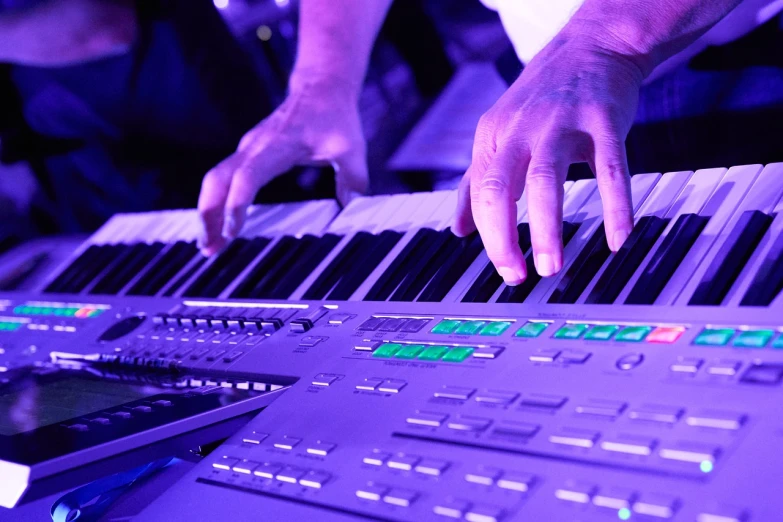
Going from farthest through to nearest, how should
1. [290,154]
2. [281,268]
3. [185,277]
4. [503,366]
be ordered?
1. [290,154]
2. [185,277]
3. [281,268]
4. [503,366]

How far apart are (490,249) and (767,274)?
0.25 m

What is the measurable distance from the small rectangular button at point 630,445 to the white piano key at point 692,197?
0.86ft

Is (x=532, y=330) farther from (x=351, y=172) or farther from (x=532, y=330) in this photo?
(x=351, y=172)

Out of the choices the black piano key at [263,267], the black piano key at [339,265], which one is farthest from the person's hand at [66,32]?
the black piano key at [339,265]

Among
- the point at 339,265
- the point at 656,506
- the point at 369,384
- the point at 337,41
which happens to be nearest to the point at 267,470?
the point at 369,384

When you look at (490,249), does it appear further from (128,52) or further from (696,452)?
(128,52)

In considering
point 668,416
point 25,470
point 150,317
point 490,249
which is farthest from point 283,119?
point 668,416

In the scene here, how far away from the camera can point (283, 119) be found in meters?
1.50

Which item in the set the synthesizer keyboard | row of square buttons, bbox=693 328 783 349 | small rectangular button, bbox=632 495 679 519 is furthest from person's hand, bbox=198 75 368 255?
small rectangular button, bbox=632 495 679 519

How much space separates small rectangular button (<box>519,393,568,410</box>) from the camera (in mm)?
579

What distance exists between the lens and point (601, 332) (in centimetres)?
65

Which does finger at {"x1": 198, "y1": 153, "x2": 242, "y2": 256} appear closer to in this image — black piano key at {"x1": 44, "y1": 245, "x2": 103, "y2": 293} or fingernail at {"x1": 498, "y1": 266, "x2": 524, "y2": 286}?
black piano key at {"x1": 44, "y1": 245, "x2": 103, "y2": 293}

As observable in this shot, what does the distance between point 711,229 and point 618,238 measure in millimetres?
86

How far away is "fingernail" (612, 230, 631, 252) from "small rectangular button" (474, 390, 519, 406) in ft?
0.75
